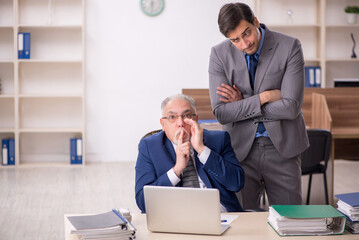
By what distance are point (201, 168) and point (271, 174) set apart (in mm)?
514

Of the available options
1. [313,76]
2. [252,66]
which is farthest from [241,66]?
[313,76]

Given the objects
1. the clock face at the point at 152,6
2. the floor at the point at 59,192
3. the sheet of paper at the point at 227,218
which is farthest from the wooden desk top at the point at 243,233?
the clock face at the point at 152,6

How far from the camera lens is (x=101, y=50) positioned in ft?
23.9

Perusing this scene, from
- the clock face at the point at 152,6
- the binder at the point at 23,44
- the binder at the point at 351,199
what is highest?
the clock face at the point at 152,6

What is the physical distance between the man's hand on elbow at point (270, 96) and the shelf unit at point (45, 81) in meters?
4.47

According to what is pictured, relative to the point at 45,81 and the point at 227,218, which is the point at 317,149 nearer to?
the point at 227,218

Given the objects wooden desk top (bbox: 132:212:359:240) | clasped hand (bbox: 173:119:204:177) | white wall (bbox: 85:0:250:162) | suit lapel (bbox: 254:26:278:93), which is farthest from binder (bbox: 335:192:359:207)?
white wall (bbox: 85:0:250:162)

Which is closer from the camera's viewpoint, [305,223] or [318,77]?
[305,223]

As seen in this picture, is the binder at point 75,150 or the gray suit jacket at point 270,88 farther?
the binder at point 75,150

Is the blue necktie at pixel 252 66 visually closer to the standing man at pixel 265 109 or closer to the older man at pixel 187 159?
the standing man at pixel 265 109

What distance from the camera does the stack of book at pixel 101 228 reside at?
189cm

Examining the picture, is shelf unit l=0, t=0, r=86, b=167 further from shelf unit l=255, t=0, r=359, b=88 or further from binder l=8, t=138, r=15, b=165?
shelf unit l=255, t=0, r=359, b=88

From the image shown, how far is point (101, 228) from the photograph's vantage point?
1.89 metres

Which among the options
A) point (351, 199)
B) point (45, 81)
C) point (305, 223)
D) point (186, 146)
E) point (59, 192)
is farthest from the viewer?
point (45, 81)
